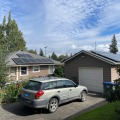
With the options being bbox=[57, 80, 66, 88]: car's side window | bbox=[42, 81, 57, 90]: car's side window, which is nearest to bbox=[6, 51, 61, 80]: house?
bbox=[57, 80, 66, 88]: car's side window

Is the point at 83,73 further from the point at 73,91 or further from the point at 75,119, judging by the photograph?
the point at 75,119

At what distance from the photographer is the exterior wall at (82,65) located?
14898 millimetres

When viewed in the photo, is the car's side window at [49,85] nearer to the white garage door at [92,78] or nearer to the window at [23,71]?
the white garage door at [92,78]

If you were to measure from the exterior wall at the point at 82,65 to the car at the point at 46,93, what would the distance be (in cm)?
541

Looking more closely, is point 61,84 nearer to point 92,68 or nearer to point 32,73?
point 92,68

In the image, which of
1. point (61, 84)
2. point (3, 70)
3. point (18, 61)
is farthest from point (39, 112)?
point (18, 61)

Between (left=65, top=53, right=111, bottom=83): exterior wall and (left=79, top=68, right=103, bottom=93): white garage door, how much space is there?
400 millimetres

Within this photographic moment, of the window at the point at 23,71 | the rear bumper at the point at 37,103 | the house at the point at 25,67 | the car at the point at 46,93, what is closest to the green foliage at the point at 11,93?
the car at the point at 46,93

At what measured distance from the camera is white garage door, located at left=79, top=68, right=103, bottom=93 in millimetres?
15505

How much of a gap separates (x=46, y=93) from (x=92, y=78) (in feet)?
26.9

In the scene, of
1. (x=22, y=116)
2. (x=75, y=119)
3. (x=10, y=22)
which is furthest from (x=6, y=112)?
(x=10, y=22)

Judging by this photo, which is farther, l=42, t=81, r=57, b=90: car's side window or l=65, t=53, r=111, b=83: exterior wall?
l=65, t=53, r=111, b=83: exterior wall

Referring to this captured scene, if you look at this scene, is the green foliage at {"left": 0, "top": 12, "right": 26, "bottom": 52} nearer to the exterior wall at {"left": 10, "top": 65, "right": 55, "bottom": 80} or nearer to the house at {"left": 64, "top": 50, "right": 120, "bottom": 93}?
the exterior wall at {"left": 10, "top": 65, "right": 55, "bottom": 80}

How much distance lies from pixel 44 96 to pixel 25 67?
15.2 meters
